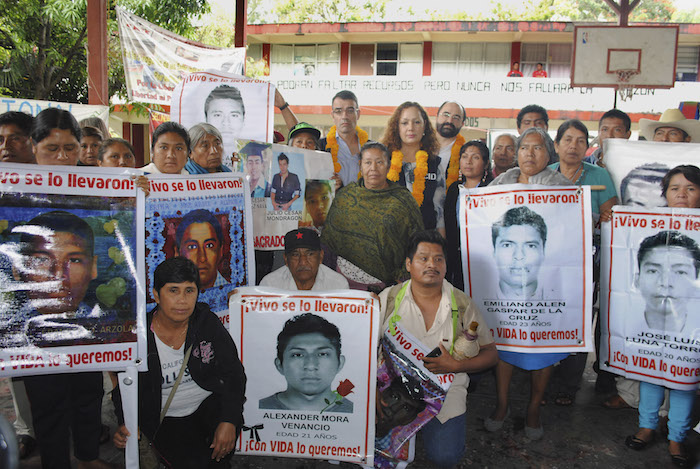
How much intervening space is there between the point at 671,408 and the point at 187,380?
2.90m

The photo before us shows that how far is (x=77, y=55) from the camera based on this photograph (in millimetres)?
12406

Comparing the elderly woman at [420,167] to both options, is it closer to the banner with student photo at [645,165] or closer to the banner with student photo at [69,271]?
the banner with student photo at [645,165]

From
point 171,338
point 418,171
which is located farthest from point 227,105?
point 171,338

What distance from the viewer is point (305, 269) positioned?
11.0 ft

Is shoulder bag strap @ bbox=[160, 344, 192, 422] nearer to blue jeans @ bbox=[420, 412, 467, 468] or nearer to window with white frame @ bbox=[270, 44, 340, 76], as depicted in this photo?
blue jeans @ bbox=[420, 412, 467, 468]

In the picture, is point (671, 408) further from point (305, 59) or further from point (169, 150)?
point (305, 59)

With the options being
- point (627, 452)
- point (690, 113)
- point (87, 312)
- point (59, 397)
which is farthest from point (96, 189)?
point (690, 113)

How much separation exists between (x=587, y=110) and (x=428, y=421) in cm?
1553

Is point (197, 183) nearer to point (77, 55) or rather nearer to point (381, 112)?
point (77, 55)

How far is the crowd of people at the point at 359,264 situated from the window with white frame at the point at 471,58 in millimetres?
15962

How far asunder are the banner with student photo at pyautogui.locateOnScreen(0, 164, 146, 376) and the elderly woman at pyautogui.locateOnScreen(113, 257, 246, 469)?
121 millimetres

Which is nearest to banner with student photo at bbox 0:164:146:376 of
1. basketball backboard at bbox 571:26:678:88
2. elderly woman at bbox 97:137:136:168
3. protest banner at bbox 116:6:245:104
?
elderly woman at bbox 97:137:136:168

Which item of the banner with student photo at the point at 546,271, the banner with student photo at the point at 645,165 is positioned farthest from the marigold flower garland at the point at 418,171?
the banner with student photo at the point at 645,165

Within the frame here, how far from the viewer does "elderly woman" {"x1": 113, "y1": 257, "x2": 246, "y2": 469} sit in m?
2.65
